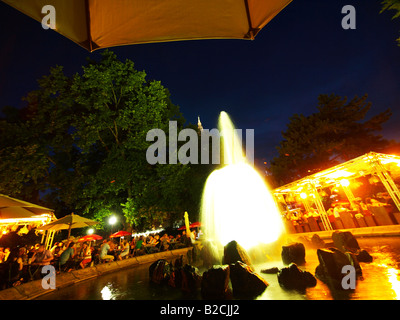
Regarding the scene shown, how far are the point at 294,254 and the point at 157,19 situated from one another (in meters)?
8.73

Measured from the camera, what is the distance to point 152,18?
118 inches

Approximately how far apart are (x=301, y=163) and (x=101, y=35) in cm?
2652

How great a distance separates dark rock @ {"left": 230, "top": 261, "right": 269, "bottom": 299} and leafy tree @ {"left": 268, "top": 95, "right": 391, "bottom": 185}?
21.6 metres

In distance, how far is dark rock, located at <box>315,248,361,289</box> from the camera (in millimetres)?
4852

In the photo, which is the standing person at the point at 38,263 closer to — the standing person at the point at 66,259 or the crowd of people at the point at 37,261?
the crowd of people at the point at 37,261

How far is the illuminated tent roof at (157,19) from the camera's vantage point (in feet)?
9.58

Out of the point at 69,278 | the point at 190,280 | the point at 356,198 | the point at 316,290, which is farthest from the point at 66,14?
the point at 356,198

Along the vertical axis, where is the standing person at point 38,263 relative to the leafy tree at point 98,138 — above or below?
below

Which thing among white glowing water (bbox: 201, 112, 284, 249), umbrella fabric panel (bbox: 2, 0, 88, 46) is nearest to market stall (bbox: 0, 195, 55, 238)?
umbrella fabric panel (bbox: 2, 0, 88, 46)

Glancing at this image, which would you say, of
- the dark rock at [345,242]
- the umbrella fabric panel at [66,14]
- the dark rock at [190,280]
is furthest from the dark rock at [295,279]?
the umbrella fabric panel at [66,14]

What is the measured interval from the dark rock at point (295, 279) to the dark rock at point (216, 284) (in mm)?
1543

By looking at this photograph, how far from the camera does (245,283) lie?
16.4 feet
